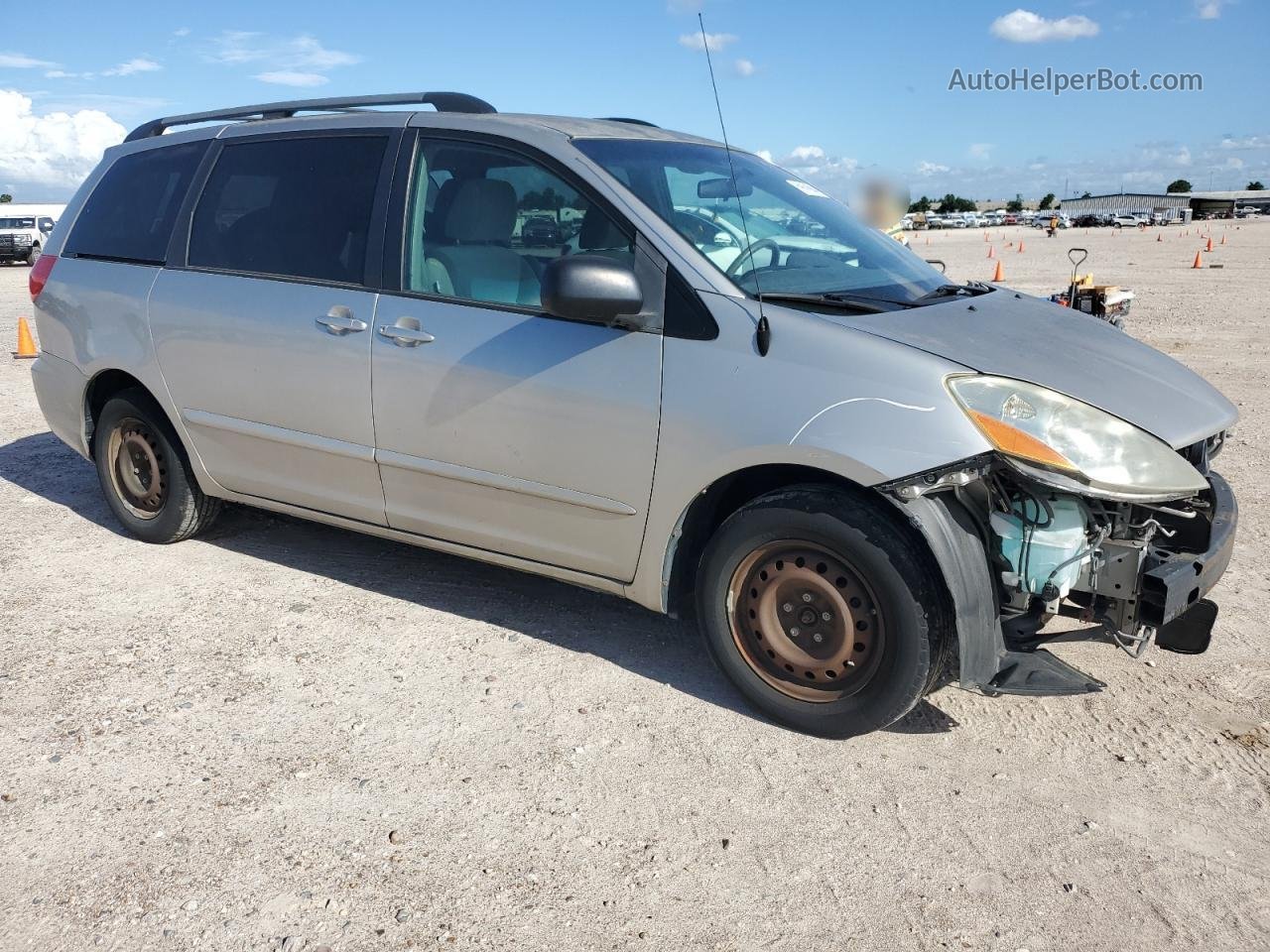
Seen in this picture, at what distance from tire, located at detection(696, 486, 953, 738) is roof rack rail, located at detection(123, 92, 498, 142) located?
2100 mm

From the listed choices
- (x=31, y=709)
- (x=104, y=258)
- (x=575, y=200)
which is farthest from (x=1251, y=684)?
(x=104, y=258)

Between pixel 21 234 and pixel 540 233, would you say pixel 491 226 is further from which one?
pixel 21 234

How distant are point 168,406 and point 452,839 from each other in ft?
9.22

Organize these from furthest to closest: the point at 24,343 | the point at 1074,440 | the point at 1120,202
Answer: the point at 1120,202
the point at 24,343
the point at 1074,440

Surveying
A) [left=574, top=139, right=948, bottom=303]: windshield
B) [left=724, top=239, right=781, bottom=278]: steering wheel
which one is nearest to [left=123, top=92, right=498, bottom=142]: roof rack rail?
[left=574, top=139, right=948, bottom=303]: windshield

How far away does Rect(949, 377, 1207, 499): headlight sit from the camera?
3.02m

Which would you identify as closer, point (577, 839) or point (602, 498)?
point (577, 839)

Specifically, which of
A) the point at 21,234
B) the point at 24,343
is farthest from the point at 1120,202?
the point at 24,343

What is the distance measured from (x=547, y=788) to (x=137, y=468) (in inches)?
125

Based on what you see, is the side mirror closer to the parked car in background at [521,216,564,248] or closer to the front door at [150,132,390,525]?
the parked car in background at [521,216,564,248]

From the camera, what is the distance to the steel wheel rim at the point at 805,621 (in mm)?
3305

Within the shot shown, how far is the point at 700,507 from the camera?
3.56m

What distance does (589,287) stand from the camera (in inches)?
132

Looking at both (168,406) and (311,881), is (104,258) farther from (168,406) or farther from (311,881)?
(311,881)
